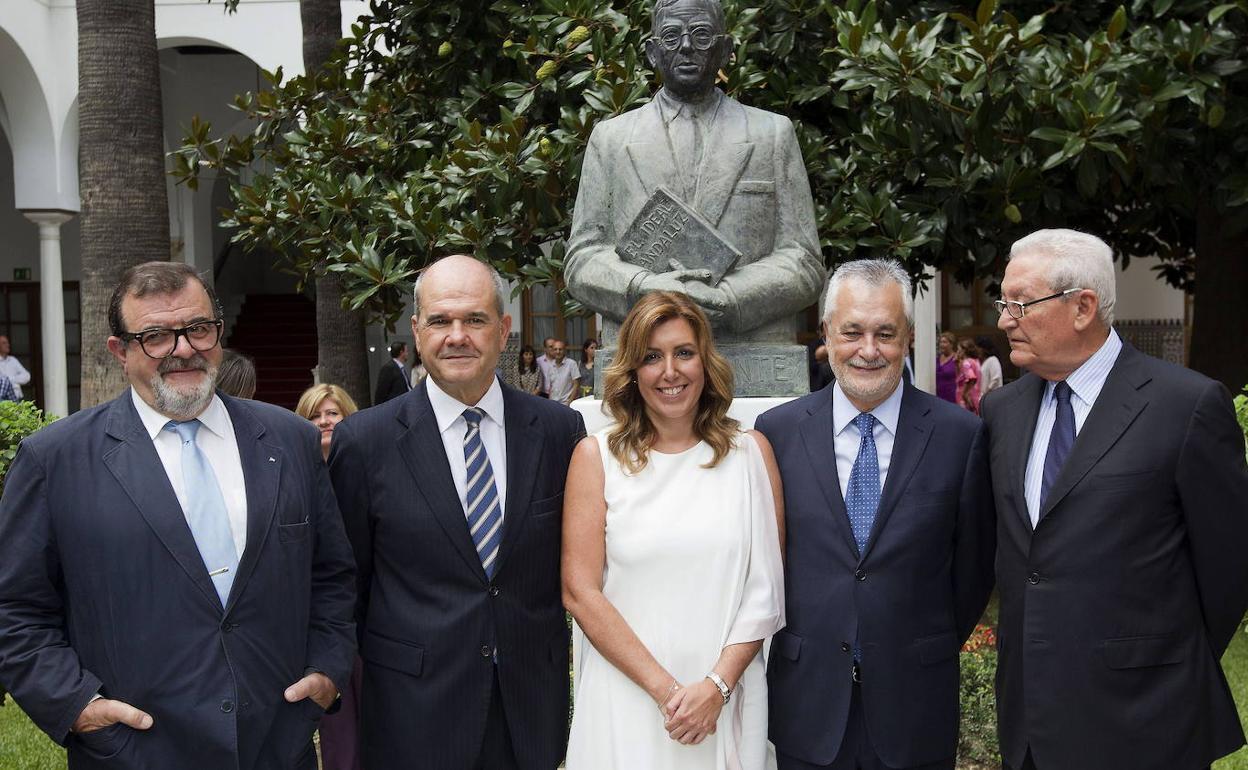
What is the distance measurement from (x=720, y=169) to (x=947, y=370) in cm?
1219

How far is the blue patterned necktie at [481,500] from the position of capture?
3.10m

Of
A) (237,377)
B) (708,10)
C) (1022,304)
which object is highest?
(708,10)

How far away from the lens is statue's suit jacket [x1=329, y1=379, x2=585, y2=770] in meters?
3.05

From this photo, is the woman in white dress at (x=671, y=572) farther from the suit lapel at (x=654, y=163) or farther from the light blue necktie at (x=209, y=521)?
the suit lapel at (x=654, y=163)

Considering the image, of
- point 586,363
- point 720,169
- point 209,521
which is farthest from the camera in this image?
point 586,363

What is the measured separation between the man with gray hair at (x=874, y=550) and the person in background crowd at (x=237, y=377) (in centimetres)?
235

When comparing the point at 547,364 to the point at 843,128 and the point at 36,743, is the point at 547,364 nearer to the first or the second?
the point at 843,128

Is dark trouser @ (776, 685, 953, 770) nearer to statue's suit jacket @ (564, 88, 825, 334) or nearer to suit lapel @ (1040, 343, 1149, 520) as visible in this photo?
suit lapel @ (1040, 343, 1149, 520)

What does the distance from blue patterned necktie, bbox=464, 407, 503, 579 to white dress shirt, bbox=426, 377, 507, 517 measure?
0.6 inches

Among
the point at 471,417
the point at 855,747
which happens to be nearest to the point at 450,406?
the point at 471,417

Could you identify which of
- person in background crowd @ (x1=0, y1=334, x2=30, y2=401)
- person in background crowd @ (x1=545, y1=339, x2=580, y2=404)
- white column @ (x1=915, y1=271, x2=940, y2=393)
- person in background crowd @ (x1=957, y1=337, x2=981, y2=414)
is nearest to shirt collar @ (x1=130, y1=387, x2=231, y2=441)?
white column @ (x1=915, y1=271, x2=940, y2=393)

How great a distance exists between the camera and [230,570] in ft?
9.26

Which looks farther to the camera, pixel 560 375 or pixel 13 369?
pixel 560 375

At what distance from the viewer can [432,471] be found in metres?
3.11
